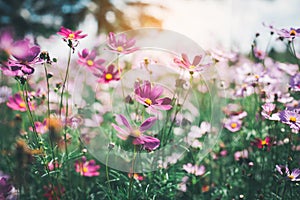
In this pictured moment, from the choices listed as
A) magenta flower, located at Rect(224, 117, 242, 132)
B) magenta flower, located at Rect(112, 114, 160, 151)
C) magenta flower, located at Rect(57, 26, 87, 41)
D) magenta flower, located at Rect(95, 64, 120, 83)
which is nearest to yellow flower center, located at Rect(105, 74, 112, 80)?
magenta flower, located at Rect(95, 64, 120, 83)

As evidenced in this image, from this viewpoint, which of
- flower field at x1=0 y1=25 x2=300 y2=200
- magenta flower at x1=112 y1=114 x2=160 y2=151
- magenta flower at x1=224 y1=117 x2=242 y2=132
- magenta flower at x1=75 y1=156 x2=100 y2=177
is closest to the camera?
magenta flower at x1=112 y1=114 x2=160 y2=151

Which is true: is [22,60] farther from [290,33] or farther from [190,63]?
[290,33]

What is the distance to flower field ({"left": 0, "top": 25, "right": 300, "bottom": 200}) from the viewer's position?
0.98 m

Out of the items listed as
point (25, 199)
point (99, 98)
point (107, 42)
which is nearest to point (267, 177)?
point (107, 42)

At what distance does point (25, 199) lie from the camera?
4.19ft

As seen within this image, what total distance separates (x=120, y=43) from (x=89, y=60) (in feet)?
0.39

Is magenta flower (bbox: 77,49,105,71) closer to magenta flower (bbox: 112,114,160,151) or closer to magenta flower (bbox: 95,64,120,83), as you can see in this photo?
magenta flower (bbox: 95,64,120,83)

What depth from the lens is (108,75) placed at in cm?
125

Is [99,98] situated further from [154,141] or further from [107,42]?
[154,141]

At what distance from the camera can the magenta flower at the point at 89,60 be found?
1.16 meters

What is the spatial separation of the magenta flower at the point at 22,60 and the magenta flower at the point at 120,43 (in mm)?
240

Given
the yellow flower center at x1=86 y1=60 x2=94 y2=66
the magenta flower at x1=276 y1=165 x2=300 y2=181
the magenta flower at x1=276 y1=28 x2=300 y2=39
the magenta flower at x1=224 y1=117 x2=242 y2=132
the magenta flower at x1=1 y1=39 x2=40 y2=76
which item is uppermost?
the magenta flower at x1=276 y1=28 x2=300 y2=39

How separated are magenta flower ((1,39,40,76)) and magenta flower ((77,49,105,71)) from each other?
0.71 ft

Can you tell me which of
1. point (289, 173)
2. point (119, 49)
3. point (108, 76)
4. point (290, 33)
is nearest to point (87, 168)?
point (108, 76)
